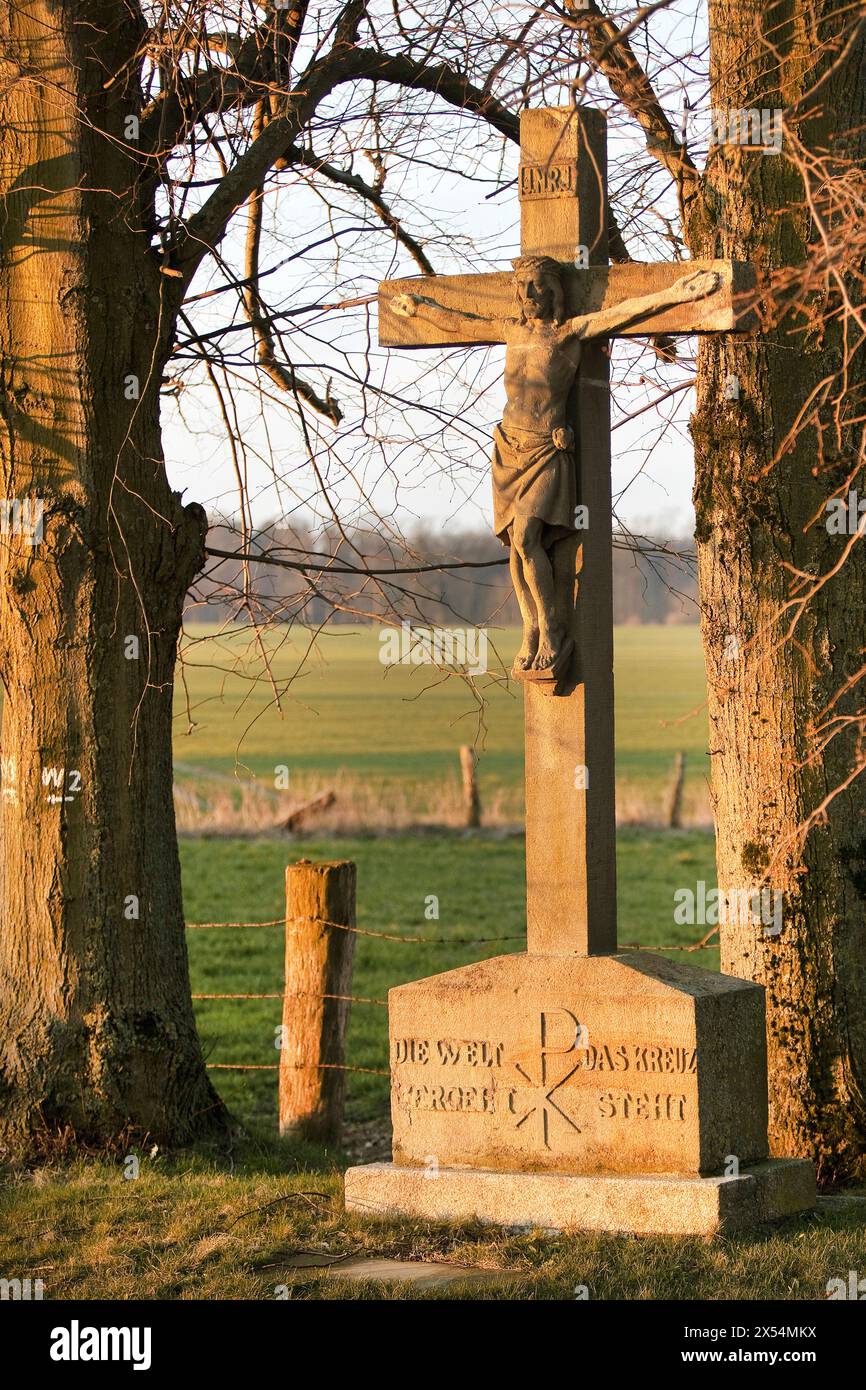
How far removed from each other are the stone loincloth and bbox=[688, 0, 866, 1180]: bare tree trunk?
57.2 inches

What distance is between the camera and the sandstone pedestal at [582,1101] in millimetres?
6113

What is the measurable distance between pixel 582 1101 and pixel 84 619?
3163mm

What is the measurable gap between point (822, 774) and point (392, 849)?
17738 millimetres

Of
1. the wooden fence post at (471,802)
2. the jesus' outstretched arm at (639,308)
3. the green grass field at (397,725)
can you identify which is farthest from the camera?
the green grass field at (397,725)

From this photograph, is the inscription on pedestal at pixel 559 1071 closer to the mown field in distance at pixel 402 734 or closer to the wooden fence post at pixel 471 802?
the mown field in distance at pixel 402 734

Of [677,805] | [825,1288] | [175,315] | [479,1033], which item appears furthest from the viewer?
[677,805]

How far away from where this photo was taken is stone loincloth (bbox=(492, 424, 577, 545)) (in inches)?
258

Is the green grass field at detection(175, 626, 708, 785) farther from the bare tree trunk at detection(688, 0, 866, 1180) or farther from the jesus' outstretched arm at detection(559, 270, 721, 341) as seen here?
the jesus' outstretched arm at detection(559, 270, 721, 341)

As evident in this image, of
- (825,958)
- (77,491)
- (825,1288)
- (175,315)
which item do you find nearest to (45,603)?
(77,491)

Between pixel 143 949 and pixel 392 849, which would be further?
pixel 392 849

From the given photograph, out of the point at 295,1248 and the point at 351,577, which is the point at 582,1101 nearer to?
the point at 295,1248

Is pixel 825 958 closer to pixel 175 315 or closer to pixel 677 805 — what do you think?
pixel 175 315

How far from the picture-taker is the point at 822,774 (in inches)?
305

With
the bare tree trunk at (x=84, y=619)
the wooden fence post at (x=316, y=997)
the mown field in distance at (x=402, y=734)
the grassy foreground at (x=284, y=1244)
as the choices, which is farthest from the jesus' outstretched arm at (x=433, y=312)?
the mown field in distance at (x=402, y=734)
